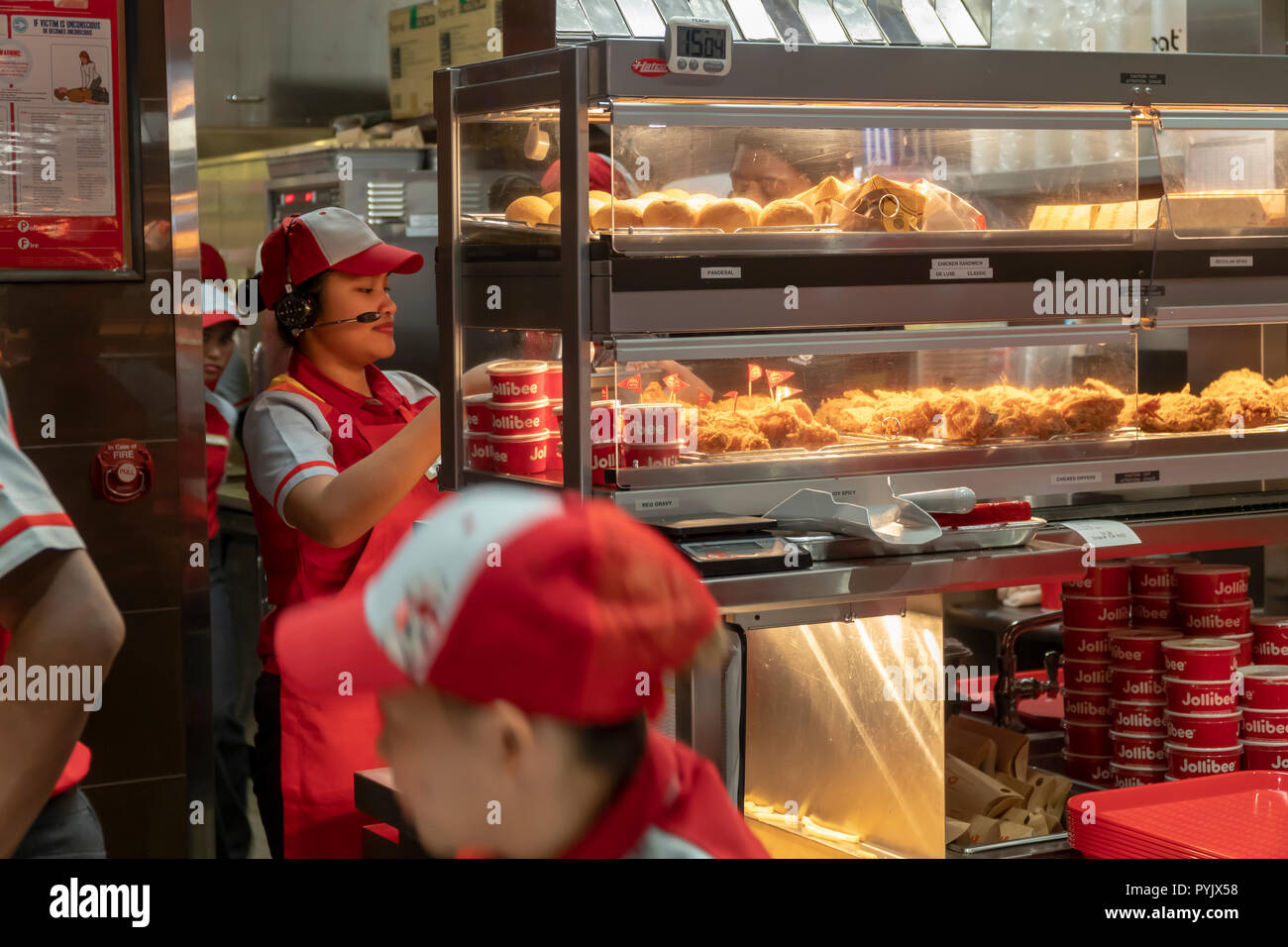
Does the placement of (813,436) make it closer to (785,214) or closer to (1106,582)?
(785,214)

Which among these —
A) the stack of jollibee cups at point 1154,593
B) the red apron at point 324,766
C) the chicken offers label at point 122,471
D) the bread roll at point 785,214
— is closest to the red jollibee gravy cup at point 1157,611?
the stack of jollibee cups at point 1154,593

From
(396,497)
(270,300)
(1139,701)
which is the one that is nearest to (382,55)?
(270,300)

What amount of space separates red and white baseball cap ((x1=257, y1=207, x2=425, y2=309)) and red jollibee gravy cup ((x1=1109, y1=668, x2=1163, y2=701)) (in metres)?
1.70

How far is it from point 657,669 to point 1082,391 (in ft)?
7.13

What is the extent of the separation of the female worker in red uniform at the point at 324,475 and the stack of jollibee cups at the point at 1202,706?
5.03ft

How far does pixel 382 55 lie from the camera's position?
5.65 meters

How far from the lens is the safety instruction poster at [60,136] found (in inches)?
118

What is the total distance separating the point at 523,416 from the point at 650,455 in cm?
31

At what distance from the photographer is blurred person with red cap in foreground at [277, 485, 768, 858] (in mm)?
1029

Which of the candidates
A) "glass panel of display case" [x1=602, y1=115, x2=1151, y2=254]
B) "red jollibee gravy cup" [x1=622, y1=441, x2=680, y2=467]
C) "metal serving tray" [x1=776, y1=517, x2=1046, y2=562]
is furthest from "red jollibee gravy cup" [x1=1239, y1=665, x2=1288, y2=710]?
"red jollibee gravy cup" [x1=622, y1=441, x2=680, y2=467]

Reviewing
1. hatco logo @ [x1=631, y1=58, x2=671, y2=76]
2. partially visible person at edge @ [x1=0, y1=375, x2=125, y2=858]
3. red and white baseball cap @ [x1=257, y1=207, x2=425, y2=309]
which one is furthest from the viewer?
red and white baseball cap @ [x1=257, y1=207, x2=425, y2=309]

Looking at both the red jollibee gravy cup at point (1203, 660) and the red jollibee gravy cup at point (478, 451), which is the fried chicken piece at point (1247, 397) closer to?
the red jollibee gravy cup at point (1203, 660)

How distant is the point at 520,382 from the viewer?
2811mm

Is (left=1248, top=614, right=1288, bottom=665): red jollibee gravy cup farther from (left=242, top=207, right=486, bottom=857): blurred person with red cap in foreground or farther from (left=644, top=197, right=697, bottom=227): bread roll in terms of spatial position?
(left=242, top=207, right=486, bottom=857): blurred person with red cap in foreground
